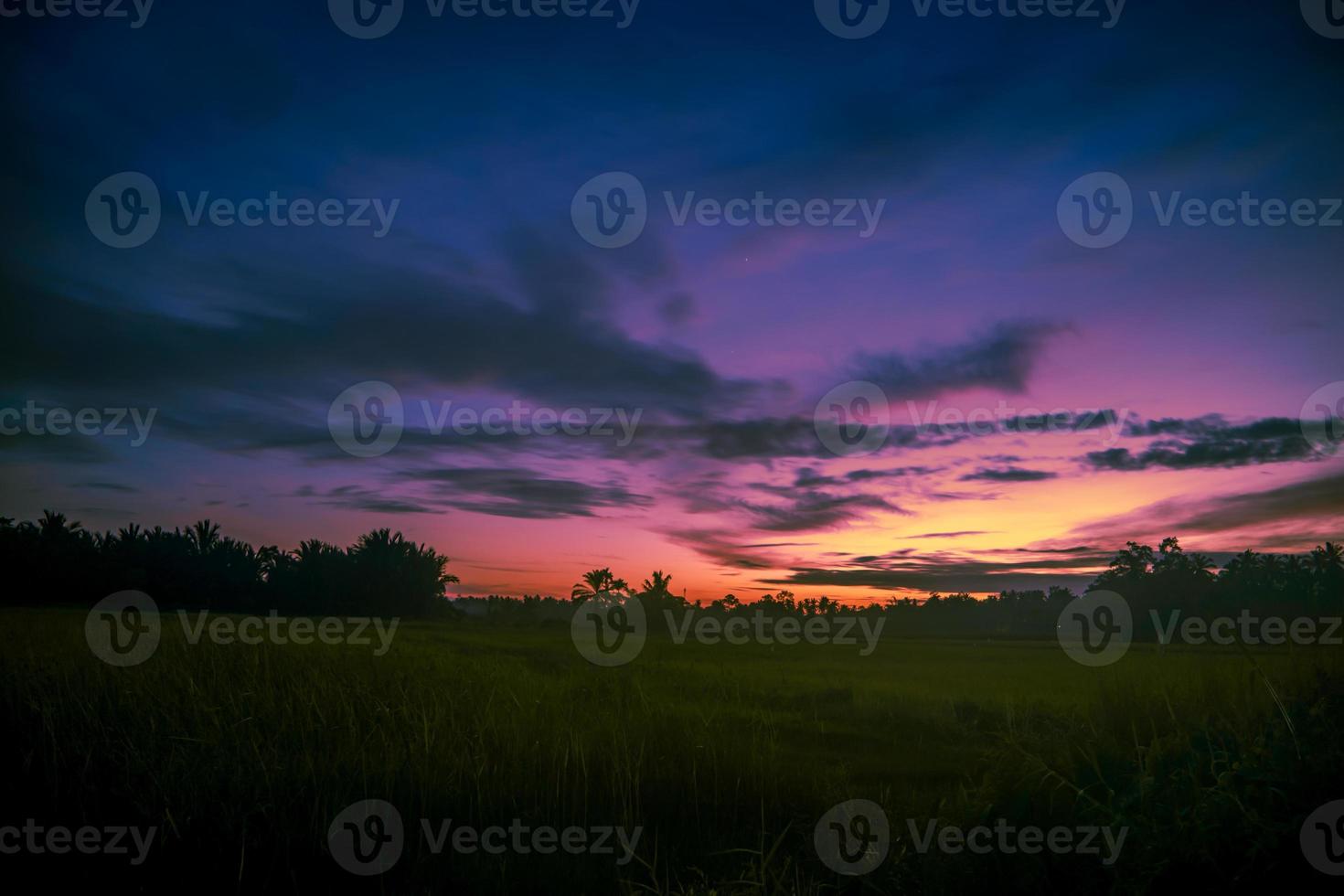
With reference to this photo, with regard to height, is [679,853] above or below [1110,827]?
below

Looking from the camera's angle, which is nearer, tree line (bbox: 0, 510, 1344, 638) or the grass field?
the grass field

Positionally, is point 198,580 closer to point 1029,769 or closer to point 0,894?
point 0,894

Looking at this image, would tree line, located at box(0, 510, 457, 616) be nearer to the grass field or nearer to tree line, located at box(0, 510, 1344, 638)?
tree line, located at box(0, 510, 1344, 638)

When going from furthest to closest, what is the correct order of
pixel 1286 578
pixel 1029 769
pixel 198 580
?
1. pixel 198 580
2. pixel 1286 578
3. pixel 1029 769

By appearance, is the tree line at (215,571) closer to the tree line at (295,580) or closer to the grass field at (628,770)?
the tree line at (295,580)

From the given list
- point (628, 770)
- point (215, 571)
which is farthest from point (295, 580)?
point (628, 770)

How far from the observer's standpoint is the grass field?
132 inches

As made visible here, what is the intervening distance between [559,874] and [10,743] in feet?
23.2

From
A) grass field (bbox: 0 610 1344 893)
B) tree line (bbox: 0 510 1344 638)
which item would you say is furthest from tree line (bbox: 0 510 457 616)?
grass field (bbox: 0 610 1344 893)

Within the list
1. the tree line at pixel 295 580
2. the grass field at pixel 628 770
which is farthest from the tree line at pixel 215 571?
the grass field at pixel 628 770

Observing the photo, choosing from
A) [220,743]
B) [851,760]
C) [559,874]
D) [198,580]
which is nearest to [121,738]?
[220,743]

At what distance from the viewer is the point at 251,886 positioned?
15.7 ft

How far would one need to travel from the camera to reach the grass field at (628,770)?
335 centimetres

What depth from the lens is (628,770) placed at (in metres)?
6.54
